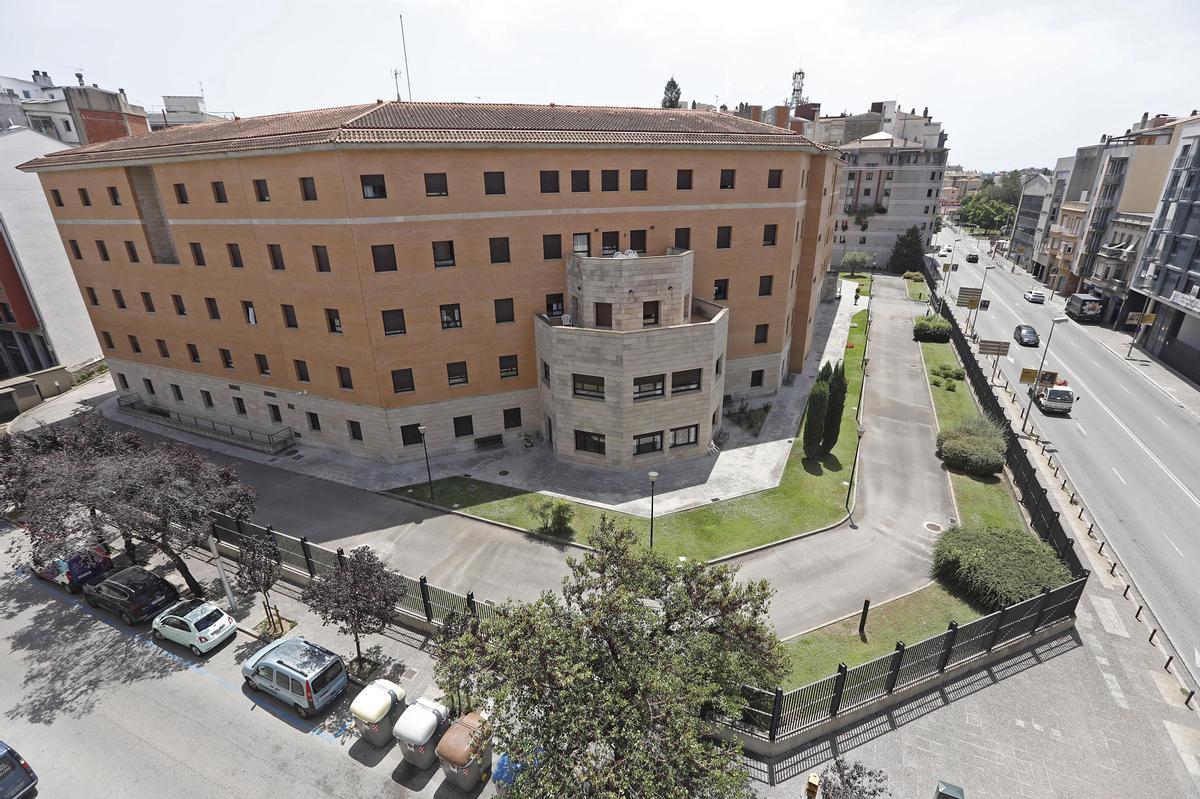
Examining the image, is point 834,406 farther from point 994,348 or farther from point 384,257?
point 384,257

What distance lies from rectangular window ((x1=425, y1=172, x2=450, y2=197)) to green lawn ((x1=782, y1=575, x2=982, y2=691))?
26.9 meters

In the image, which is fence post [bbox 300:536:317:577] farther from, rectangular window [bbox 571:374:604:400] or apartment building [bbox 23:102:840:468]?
rectangular window [bbox 571:374:604:400]

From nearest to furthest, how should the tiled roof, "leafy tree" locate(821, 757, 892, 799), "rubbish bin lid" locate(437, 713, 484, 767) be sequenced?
"leafy tree" locate(821, 757, 892, 799), "rubbish bin lid" locate(437, 713, 484, 767), the tiled roof

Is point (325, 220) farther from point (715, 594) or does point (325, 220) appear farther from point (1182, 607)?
point (1182, 607)

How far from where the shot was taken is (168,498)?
19.2 m

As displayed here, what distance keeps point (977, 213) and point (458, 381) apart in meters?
180

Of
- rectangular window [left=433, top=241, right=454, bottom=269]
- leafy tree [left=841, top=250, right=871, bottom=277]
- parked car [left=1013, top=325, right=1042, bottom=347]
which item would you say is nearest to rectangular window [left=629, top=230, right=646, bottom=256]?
rectangular window [left=433, top=241, right=454, bottom=269]

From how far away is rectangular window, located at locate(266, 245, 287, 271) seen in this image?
3062cm

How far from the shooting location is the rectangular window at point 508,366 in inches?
1311

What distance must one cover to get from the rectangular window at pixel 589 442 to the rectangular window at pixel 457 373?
7764mm

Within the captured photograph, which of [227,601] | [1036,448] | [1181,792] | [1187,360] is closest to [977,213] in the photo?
[1187,360]

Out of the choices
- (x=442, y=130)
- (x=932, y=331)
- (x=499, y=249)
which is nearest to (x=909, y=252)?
(x=932, y=331)

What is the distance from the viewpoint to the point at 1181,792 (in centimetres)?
1452

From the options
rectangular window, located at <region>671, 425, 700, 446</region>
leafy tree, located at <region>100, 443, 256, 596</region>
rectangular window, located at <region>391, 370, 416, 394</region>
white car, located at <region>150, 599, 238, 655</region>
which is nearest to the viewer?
leafy tree, located at <region>100, 443, 256, 596</region>
